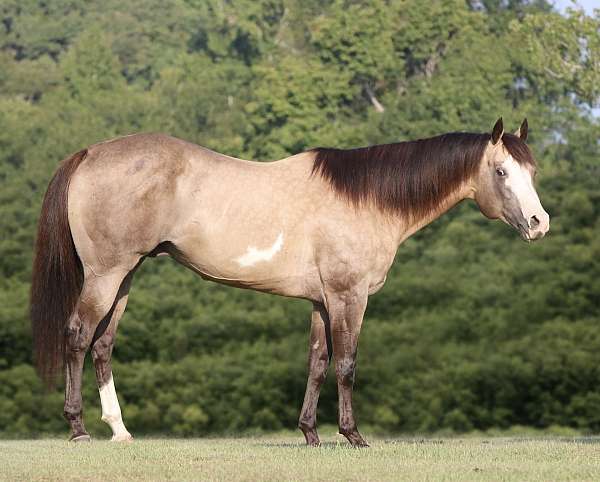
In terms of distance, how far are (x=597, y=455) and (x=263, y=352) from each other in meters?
12.6

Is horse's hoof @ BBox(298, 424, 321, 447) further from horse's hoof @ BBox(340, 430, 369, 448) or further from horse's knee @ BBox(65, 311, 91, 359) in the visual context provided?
horse's knee @ BBox(65, 311, 91, 359)

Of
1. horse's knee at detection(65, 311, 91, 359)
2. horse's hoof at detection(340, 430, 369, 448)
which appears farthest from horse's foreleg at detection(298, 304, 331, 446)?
horse's knee at detection(65, 311, 91, 359)

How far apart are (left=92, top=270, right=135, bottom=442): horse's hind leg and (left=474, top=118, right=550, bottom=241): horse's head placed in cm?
307

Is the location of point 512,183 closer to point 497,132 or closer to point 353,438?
point 497,132

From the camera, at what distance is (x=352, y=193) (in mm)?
9344

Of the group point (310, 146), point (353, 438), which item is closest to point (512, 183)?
point (353, 438)

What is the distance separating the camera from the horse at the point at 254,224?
30.1 ft

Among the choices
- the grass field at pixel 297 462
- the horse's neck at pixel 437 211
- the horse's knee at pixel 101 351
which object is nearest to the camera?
the grass field at pixel 297 462

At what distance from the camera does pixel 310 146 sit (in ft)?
120

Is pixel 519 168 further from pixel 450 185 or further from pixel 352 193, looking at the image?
pixel 352 193

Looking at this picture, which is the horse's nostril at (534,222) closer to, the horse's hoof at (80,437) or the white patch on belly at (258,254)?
the white patch on belly at (258,254)

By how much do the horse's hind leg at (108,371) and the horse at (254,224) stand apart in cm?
1

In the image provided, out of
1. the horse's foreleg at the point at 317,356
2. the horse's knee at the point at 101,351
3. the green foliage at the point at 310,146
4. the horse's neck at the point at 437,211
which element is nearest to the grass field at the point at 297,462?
the horse's foreleg at the point at 317,356

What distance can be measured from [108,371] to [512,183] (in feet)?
12.0
